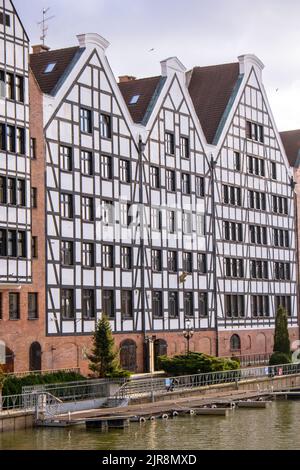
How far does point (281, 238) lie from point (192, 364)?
27.6m

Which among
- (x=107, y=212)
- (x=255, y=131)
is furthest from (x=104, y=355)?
(x=255, y=131)

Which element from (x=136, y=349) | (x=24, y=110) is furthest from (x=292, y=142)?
(x=24, y=110)

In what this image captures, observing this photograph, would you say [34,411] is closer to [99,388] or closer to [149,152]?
[99,388]

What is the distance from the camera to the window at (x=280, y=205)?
84375 mm

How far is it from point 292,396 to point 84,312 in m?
13.4

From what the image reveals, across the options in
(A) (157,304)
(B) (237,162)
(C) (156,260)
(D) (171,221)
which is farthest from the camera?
(B) (237,162)

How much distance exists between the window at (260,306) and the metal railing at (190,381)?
1207cm

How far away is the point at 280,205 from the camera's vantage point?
85375mm

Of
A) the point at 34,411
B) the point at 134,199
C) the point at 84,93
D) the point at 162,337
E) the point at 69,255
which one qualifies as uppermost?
the point at 84,93

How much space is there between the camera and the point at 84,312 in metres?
Result: 61.0

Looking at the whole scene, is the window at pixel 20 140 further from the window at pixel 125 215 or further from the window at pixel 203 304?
the window at pixel 203 304

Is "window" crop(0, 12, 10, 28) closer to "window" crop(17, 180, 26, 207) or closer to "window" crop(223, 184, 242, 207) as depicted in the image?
"window" crop(17, 180, 26, 207)

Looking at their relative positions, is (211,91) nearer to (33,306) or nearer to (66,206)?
(66,206)

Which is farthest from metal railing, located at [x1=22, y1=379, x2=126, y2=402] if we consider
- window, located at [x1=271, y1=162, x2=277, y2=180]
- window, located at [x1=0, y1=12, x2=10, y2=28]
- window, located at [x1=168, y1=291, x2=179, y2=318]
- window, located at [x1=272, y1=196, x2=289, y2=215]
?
window, located at [x1=271, y1=162, x2=277, y2=180]
